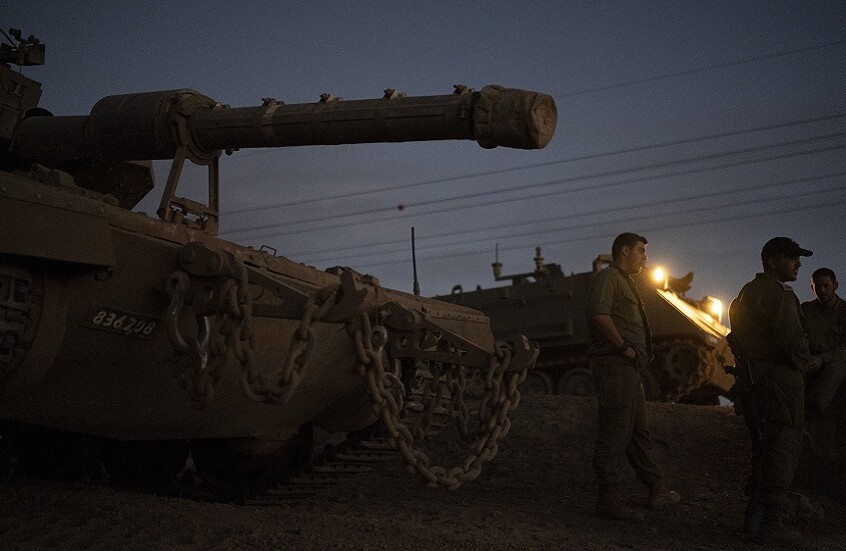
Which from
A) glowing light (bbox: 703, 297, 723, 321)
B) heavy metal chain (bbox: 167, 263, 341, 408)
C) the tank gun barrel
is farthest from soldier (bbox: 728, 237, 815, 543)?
glowing light (bbox: 703, 297, 723, 321)

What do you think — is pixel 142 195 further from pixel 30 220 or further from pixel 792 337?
pixel 792 337

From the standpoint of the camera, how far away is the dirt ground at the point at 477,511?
4898mm

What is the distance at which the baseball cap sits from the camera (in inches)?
242

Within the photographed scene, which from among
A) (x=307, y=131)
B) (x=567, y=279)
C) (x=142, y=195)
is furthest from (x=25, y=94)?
(x=567, y=279)

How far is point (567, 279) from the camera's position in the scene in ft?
51.5

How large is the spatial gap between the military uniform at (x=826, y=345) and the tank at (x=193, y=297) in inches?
114

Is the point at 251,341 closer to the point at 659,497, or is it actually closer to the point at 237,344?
the point at 237,344

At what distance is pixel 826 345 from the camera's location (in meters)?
A: 7.25

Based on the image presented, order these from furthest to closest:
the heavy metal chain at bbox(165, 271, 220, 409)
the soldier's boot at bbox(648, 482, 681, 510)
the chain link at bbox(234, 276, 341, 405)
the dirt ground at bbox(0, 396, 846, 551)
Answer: the soldier's boot at bbox(648, 482, 681, 510) < the dirt ground at bbox(0, 396, 846, 551) < the heavy metal chain at bbox(165, 271, 220, 409) < the chain link at bbox(234, 276, 341, 405)

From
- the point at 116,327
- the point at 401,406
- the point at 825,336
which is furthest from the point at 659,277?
the point at 116,327

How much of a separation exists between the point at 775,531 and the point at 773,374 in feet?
3.10

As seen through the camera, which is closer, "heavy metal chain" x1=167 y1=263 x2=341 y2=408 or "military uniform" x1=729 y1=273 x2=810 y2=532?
"heavy metal chain" x1=167 y1=263 x2=341 y2=408

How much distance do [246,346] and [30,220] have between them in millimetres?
1073

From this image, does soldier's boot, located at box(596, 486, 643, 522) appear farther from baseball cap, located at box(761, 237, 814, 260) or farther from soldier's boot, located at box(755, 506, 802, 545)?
baseball cap, located at box(761, 237, 814, 260)
